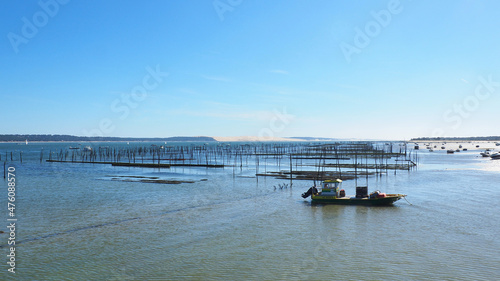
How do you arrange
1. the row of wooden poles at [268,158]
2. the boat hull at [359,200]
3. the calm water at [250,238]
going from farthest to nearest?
the row of wooden poles at [268,158] < the boat hull at [359,200] < the calm water at [250,238]

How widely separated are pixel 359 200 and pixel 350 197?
96 centimetres

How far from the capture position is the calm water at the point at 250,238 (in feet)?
45.6

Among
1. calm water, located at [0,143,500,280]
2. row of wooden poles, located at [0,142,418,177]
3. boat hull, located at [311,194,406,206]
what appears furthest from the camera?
row of wooden poles, located at [0,142,418,177]

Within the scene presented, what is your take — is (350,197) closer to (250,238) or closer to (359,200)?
(359,200)

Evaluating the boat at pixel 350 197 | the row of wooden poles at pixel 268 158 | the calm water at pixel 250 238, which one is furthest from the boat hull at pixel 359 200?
the row of wooden poles at pixel 268 158

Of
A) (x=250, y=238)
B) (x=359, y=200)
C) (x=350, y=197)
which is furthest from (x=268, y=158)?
(x=250, y=238)

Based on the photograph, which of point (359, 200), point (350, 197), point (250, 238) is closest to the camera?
point (250, 238)

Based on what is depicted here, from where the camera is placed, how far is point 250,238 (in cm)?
1823

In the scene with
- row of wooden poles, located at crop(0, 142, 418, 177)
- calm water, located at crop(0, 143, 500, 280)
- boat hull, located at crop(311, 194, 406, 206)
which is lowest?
calm water, located at crop(0, 143, 500, 280)

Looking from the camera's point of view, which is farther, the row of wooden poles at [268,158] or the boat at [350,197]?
the row of wooden poles at [268,158]

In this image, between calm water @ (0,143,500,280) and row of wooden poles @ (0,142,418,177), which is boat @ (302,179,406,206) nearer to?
calm water @ (0,143,500,280)

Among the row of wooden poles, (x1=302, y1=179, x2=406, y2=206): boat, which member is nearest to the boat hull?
(x1=302, y1=179, x2=406, y2=206): boat

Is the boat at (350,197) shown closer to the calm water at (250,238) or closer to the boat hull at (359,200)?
the boat hull at (359,200)

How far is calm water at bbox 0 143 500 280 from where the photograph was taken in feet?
45.6
